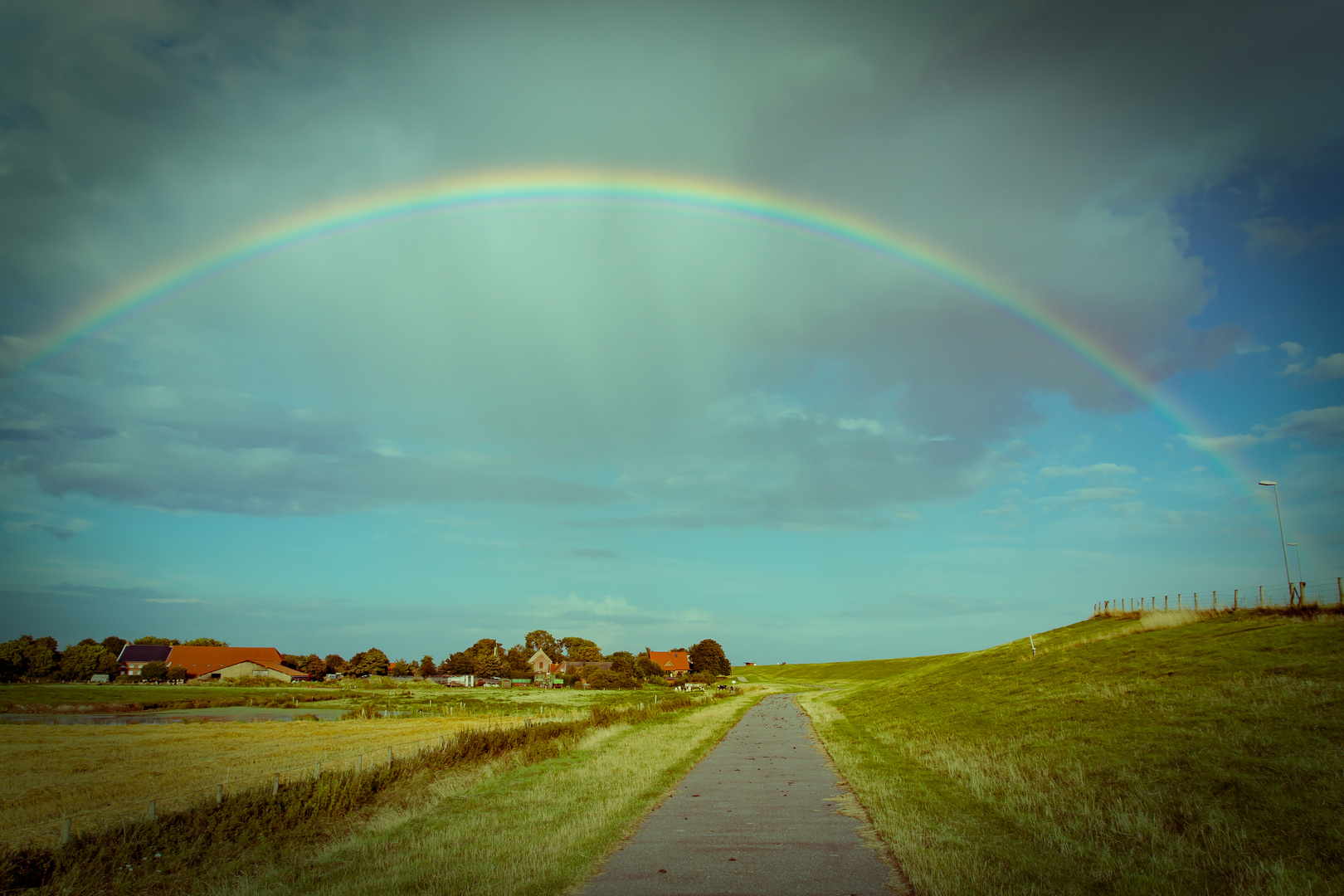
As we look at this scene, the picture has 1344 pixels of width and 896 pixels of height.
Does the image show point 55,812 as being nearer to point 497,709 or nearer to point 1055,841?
point 1055,841

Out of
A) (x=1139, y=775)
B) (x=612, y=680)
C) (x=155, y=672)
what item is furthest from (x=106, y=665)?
(x=1139, y=775)

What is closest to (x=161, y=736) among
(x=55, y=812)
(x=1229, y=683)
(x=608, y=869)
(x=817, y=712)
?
(x=55, y=812)

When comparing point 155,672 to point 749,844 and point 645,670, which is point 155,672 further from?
point 749,844

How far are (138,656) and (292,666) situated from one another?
41.2 metres

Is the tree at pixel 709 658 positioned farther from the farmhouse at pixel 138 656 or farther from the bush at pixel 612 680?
the farmhouse at pixel 138 656

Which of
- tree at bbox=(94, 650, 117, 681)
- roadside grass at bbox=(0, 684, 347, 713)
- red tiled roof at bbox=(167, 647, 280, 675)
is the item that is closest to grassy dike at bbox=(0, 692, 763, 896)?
roadside grass at bbox=(0, 684, 347, 713)

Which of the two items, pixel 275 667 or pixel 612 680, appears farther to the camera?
pixel 275 667

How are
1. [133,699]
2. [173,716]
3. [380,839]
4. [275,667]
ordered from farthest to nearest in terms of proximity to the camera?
[275,667] → [133,699] → [173,716] → [380,839]

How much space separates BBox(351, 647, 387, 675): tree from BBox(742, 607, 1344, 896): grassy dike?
6226 inches

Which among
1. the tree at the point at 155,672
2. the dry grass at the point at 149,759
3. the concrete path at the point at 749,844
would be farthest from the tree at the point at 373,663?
the concrete path at the point at 749,844

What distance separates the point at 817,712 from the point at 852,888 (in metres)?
47.0

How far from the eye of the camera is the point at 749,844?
12.8 metres

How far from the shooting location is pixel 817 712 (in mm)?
54031

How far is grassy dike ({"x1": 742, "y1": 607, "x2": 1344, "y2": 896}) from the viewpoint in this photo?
10938mm
